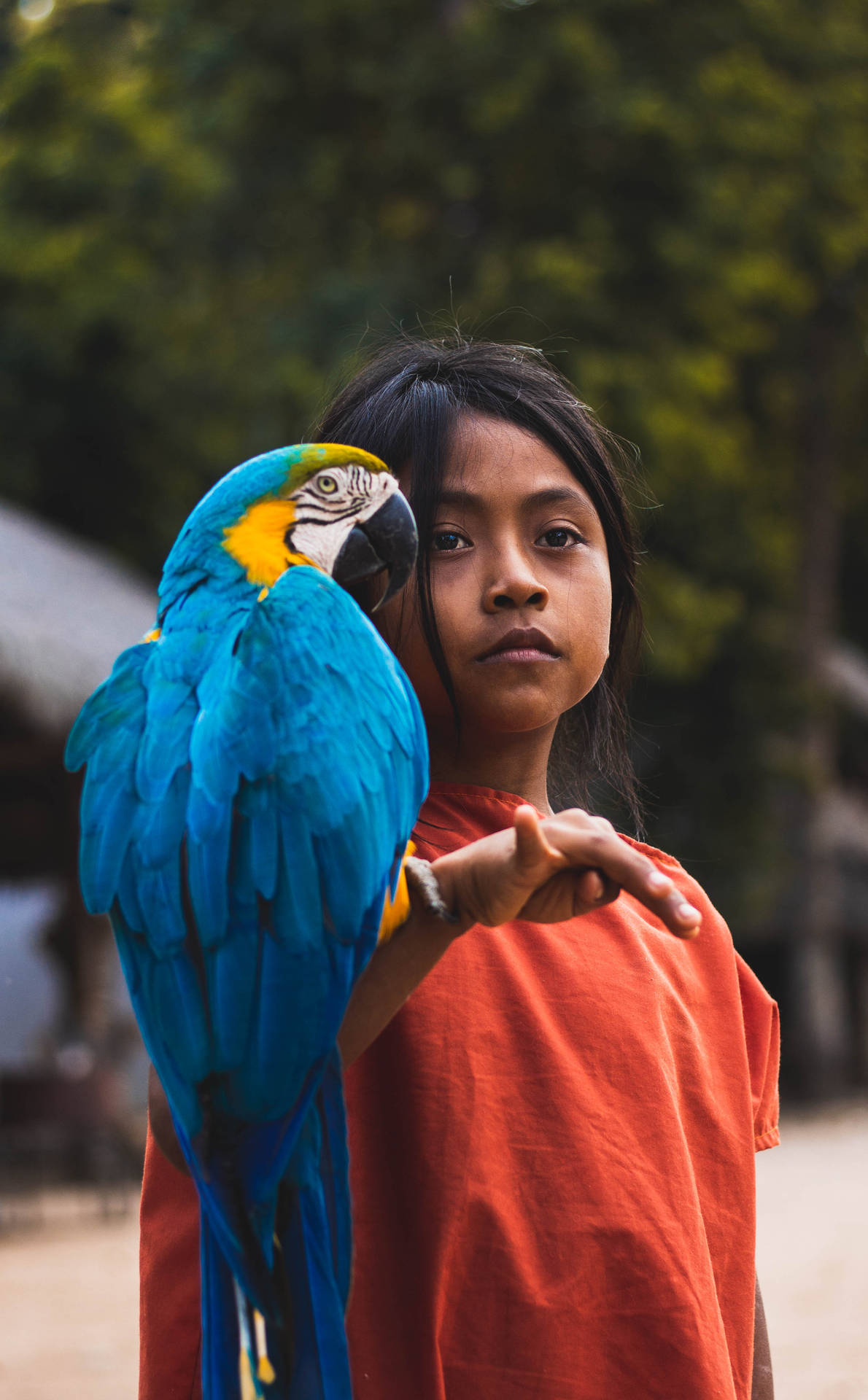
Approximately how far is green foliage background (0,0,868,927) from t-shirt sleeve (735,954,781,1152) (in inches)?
293

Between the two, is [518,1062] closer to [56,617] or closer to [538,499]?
[538,499]

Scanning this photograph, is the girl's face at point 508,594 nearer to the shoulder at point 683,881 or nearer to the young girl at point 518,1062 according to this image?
the young girl at point 518,1062

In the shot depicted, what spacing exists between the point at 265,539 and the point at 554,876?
1.11 ft

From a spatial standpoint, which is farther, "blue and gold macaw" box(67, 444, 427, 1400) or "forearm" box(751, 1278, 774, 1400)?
"forearm" box(751, 1278, 774, 1400)

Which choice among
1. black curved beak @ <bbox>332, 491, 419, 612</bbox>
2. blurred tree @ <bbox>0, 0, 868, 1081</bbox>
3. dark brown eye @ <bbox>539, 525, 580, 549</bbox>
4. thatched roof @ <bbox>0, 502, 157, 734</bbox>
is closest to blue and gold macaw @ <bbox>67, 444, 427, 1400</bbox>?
black curved beak @ <bbox>332, 491, 419, 612</bbox>

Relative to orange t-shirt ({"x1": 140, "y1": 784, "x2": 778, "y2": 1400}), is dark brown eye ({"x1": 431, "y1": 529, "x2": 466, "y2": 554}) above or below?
above

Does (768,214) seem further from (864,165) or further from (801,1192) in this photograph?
(801,1192)

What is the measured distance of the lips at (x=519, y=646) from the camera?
1154 mm

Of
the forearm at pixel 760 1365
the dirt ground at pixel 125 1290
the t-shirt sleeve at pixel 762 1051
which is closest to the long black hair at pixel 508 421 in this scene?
the t-shirt sleeve at pixel 762 1051

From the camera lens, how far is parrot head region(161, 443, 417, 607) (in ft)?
3.40

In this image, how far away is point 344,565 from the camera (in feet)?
3.52

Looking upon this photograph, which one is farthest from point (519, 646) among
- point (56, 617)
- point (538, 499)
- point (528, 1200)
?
point (56, 617)

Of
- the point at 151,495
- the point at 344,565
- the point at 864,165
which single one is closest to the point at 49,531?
the point at 151,495

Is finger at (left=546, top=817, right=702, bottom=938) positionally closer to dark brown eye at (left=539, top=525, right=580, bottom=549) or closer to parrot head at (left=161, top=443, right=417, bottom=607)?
parrot head at (left=161, top=443, right=417, bottom=607)
